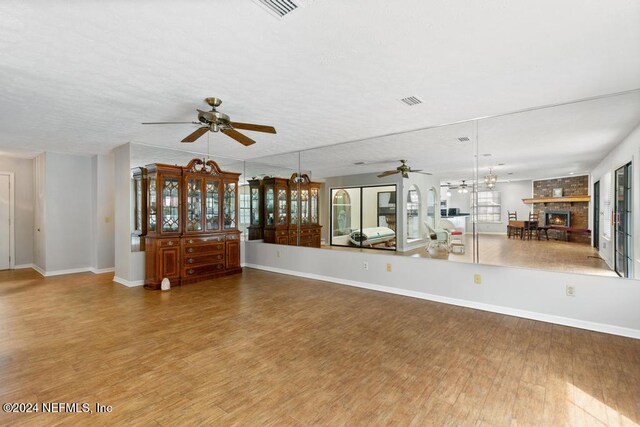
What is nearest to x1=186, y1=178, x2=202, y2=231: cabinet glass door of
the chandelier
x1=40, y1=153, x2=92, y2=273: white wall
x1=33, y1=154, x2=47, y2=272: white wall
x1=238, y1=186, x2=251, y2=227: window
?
x1=238, y1=186, x2=251, y2=227: window

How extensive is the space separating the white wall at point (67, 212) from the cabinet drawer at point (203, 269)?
295 centimetres

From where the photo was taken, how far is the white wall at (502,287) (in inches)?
125

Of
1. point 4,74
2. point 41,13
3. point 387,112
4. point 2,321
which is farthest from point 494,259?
point 2,321

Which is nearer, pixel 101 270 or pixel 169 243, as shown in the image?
pixel 169 243

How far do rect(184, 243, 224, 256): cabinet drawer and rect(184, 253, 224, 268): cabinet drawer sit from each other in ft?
0.25

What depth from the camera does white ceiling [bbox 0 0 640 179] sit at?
6.13 feet

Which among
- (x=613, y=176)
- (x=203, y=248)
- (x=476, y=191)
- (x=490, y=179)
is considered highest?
(x=490, y=179)

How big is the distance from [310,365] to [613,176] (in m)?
4.59

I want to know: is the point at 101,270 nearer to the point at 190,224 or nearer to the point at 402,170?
the point at 190,224

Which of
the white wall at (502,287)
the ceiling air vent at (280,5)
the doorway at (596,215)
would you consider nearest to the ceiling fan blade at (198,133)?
the ceiling air vent at (280,5)

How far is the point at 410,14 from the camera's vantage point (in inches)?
73.4

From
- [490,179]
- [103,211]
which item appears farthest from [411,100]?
[103,211]

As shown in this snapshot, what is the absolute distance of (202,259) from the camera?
5.71 metres

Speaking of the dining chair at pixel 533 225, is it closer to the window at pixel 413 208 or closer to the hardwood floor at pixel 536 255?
the hardwood floor at pixel 536 255
